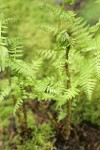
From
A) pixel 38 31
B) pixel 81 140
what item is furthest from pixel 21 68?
pixel 38 31

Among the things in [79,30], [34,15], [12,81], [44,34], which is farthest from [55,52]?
[34,15]

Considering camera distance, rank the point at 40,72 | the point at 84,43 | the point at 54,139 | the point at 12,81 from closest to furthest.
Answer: the point at 84,43, the point at 12,81, the point at 54,139, the point at 40,72

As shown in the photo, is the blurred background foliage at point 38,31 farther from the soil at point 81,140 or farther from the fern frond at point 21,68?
the fern frond at point 21,68

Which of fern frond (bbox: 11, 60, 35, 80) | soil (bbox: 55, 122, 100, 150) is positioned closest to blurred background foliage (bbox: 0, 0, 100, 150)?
soil (bbox: 55, 122, 100, 150)

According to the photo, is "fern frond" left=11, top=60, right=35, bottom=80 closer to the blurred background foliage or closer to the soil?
the blurred background foliage

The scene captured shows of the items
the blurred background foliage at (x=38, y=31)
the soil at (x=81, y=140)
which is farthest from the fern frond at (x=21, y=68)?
the soil at (x=81, y=140)

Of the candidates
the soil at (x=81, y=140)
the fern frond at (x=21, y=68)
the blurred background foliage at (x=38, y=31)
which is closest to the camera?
the fern frond at (x=21, y=68)

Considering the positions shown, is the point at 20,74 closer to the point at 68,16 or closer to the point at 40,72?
the point at 68,16
